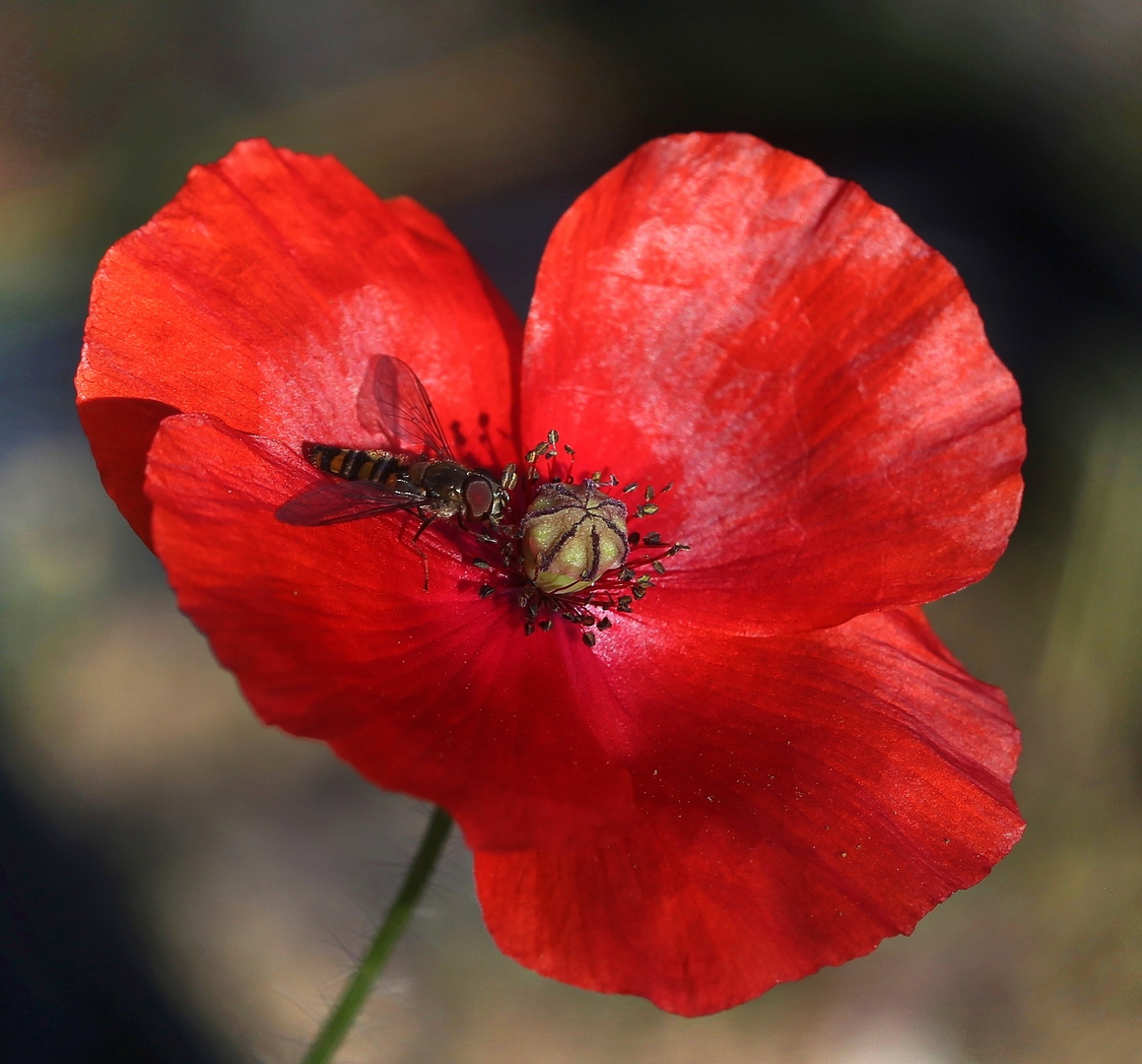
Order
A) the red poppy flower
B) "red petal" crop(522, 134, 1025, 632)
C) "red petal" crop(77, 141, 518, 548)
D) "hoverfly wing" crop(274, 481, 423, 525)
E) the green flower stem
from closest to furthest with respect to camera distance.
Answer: the red poppy flower
"hoverfly wing" crop(274, 481, 423, 525)
"red petal" crop(77, 141, 518, 548)
the green flower stem
"red petal" crop(522, 134, 1025, 632)

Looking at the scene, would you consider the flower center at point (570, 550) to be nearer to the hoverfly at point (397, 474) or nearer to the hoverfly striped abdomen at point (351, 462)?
the hoverfly at point (397, 474)

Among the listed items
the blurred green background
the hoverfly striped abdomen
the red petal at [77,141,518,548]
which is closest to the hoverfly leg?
the hoverfly striped abdomen

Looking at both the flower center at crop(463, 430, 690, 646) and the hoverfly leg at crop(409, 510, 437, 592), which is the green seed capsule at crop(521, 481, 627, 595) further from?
the hoverfly leg at crop(409, 510, 437, 592)

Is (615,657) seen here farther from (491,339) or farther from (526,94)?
(526,94)

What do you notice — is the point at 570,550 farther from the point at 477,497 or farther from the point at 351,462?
the point at 351,462

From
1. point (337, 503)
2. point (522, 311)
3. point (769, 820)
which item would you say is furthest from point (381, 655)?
point (522, 311)

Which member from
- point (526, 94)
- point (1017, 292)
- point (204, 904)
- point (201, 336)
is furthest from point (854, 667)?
point (526, 94)

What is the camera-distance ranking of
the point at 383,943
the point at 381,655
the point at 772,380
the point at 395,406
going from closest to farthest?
the point at 381,655
the point at 383,943
the point at 395,406
the point at 772,380
